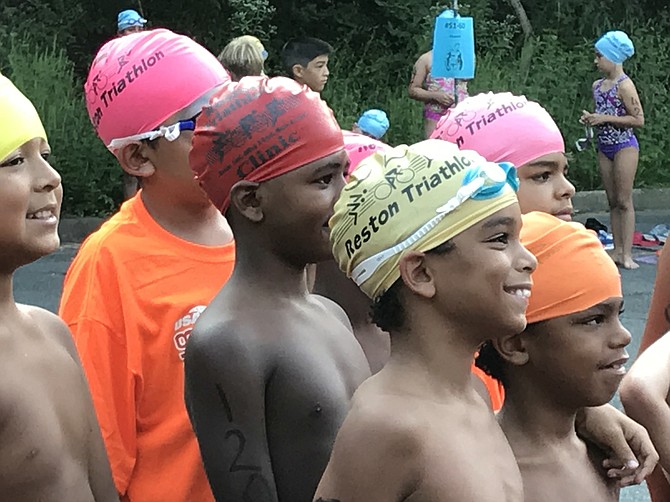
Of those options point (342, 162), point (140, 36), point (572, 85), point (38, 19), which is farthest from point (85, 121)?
point (342, 162)

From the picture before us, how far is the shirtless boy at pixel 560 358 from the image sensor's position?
2.93 metres

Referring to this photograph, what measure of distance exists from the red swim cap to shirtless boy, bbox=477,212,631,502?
0.59 meters

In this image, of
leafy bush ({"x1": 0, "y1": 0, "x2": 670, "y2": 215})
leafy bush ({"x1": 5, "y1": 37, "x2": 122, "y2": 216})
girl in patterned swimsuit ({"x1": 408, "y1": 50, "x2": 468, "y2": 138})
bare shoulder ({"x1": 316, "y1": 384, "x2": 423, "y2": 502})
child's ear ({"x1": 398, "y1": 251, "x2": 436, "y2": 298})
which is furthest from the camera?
leafy bush ({"x1": 0, "y1": 0, "x2": 670, "y2": 215})

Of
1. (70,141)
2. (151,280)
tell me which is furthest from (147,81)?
(70,141)

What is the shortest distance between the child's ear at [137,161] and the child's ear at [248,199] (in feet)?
2.08

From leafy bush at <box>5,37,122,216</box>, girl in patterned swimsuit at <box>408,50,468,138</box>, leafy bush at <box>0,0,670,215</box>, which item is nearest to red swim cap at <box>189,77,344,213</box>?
girl in patterned swimsuit at <box>408,50,468,138</box>

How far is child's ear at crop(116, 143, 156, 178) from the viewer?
11.6 feet

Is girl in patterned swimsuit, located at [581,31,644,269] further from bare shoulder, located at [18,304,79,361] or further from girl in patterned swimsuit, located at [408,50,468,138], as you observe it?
bare shoulder, located at [18,304,79,361]

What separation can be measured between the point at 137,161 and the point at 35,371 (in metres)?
0.91

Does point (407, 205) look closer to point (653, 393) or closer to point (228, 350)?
point (228, 350)

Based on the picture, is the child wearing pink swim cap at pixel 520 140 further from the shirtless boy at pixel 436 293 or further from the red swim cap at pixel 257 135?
the shirtless boy at pixel 436 293

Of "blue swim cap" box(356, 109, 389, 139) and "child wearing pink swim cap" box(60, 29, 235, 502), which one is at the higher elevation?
"child wearing pink swim cap" box(60, 29, 235, 502)

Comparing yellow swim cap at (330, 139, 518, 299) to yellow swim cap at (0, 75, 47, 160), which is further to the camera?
yellow swim cap at (0, 75, 47, 160)

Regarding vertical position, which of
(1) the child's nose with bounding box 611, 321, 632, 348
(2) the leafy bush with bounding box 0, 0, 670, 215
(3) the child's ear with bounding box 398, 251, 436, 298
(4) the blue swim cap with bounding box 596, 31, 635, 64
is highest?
(3) the child's ear with bounding box 398, 251, 436, 298
